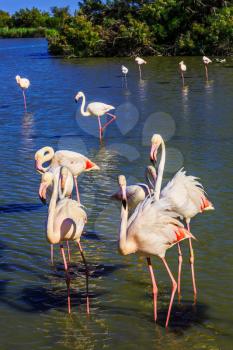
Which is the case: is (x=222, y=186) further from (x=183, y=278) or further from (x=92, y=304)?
(x=92, y=304)

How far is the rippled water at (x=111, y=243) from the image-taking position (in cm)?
490

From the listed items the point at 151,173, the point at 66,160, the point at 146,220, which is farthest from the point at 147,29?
the point at 146,220

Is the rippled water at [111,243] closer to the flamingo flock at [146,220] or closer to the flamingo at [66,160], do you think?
the flamingo flock at [146,220]

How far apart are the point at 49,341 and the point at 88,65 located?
28.4 meters

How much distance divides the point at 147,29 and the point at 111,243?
29.3m

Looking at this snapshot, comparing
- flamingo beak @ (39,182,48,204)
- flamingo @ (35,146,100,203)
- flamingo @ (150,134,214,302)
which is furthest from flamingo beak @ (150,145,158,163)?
flamingo @ (35,146,100,203)

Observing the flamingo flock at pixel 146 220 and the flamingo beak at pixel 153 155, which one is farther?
the flamingo beak at pixel 153 155

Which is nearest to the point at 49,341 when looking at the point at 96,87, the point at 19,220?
the point at 19,220

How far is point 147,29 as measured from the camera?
34.4m

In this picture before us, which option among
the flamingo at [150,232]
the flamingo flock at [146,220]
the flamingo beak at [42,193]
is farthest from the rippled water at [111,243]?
the flamingo beak at [42,193]

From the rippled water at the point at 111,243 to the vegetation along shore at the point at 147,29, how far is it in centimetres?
1608

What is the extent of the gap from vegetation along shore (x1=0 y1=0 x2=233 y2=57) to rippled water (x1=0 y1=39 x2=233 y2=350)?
52.8ft

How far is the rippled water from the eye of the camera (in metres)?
4.90

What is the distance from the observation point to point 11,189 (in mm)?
9000
